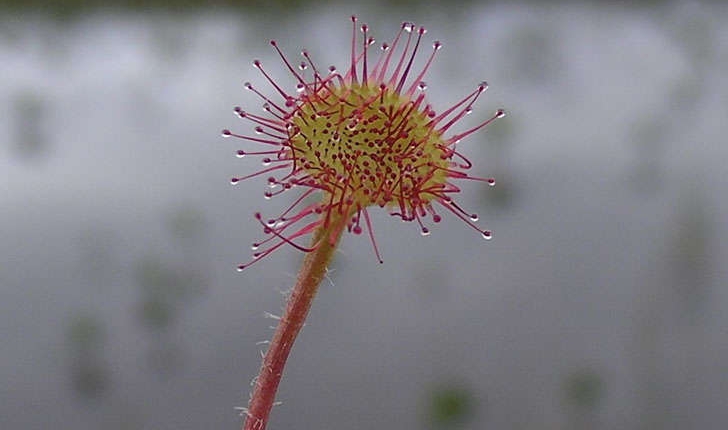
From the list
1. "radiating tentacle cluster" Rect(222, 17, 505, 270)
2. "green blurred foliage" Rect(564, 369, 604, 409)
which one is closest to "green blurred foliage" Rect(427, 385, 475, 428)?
"green blurred foliage" Rect(564, 369, 604, 409)

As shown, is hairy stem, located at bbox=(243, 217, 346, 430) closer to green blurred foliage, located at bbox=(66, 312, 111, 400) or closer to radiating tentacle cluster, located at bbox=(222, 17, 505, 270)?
radiating tentacle cluster, located at bbox=(222, 17, 505, 270)

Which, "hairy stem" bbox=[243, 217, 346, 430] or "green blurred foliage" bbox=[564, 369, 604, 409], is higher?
"green blurred foliage" bbox=[564, 369, 604, 409]

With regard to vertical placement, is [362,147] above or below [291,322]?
above

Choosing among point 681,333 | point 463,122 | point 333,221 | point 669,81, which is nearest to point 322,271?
point 333,221

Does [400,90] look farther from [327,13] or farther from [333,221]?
[327,13]

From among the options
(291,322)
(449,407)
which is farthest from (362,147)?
(449,407)

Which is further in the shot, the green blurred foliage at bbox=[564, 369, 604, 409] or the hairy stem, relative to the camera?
the green blurred foliage at bbox=[564, 369, 604, 409]

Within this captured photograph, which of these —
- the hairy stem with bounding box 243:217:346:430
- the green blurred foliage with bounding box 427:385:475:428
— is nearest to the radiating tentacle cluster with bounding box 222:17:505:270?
the hairy stem with bounding box 243:217:346:430

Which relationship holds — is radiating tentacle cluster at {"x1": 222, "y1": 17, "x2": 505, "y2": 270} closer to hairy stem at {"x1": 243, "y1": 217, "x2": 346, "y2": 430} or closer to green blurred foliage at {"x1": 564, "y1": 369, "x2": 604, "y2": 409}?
hairy stem at {"x1": 243, "y1": 217, "x2": 346, "y2": 430}

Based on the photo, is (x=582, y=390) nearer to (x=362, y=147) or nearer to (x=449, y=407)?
(x=449, y=407)
